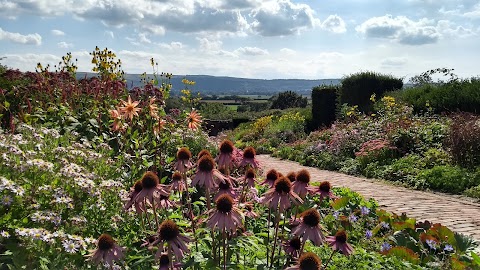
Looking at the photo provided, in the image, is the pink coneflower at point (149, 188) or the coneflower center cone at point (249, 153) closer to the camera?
the pink coneflower at point (149, 188)

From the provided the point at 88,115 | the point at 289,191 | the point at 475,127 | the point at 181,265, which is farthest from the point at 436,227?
the point at 475,127

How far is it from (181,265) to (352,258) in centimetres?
191

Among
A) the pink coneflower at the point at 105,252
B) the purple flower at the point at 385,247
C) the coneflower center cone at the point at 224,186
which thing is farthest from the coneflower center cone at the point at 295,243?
the purple flower at the point at 385,247

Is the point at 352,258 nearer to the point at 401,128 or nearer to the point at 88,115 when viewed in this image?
the point at 88,115

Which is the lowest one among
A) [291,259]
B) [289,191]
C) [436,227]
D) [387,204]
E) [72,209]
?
[387,204]

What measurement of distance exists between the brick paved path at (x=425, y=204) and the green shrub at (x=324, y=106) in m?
9.49

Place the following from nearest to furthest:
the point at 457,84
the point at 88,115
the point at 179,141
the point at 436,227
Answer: the point at 436,227
the point at 88,115
the point at 179,141
the point at 457,84

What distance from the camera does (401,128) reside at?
11.0 meters

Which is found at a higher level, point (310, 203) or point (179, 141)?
point (179, 141)

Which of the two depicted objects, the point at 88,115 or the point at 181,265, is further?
the point at 88,115

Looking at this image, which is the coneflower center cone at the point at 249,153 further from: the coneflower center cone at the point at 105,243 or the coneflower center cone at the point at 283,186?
the coneflower center cone at the point at 105,243

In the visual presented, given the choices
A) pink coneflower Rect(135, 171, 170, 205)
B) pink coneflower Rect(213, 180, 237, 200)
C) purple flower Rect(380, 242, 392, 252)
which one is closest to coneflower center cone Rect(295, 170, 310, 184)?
pink coneflower Rect(213, 180, 237, 200)

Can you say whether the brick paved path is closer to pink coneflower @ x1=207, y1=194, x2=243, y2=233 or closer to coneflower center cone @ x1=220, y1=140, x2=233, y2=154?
coneflower center cone @ x1=220, y1=140, x2=233, y2=154

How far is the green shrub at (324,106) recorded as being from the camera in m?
18.5
